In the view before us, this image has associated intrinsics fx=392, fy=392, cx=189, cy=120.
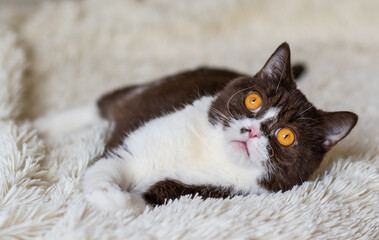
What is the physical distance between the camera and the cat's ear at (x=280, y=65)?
112cm

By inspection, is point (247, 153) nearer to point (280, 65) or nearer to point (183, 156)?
point (183, 156)

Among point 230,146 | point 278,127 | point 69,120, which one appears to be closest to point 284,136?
point 278,127

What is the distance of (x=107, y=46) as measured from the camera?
88.1 inches

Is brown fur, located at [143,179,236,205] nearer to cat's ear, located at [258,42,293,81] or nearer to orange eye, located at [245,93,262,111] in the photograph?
orange eye, located at [245,93,262,111]

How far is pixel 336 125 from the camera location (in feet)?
3.51

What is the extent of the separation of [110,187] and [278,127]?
0.45m

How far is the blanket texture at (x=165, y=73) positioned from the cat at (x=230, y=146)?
7cm

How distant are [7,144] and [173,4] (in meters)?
1.65

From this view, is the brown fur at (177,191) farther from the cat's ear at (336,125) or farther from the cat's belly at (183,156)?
the cat's ear at (336,125)

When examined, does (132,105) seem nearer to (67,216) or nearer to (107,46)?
(67,216)

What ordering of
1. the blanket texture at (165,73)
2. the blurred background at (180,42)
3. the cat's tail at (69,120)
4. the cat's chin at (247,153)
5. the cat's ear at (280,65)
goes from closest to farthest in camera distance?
the blanket texture at (165,73) < the cat's chin at (247,153) < the cat's ear at (280,65) < the cat's tail at (69,120) < the blurred background at (180,42)

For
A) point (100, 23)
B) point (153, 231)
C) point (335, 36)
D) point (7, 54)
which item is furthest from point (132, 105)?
point (335, 36)

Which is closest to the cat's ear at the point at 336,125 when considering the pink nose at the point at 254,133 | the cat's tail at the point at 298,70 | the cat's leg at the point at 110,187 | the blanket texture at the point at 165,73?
the blanket texture at the point at 165,73

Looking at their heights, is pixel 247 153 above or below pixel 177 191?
above
